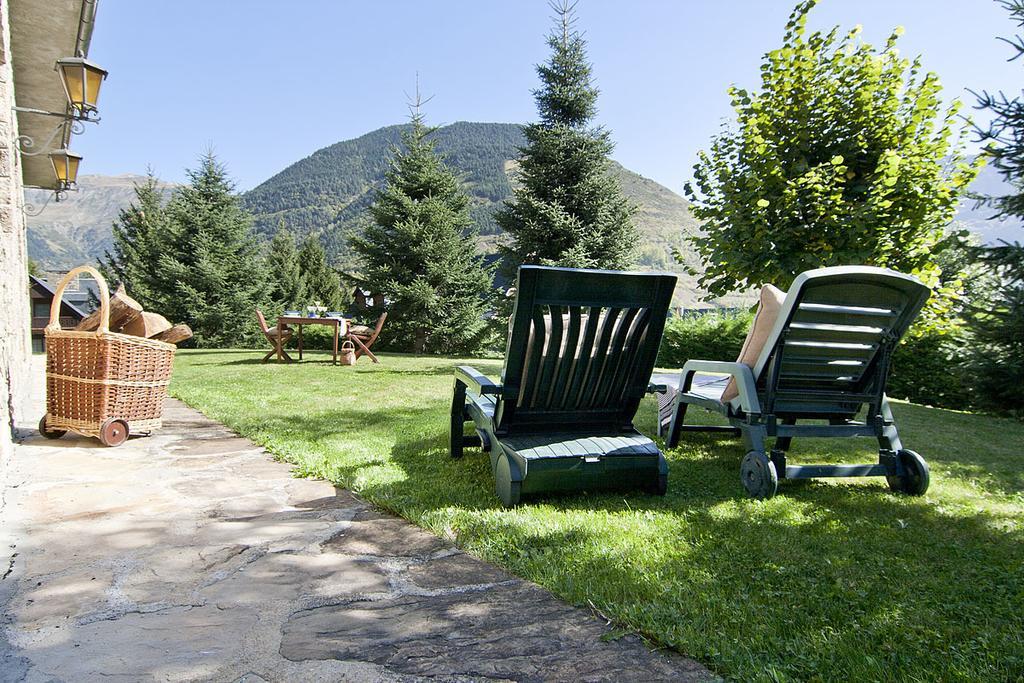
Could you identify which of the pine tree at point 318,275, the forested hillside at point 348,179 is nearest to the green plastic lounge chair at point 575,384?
the pine tree at point 318,275

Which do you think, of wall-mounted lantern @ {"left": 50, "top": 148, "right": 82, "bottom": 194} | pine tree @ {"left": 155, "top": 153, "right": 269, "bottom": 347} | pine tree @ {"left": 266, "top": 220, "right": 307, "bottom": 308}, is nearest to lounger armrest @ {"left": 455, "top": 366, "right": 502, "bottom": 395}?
wall-mounted lantern @ {"left": 50, "top": 148, "right": 82, "bottom": 194}

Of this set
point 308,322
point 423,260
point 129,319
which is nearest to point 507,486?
point 129,319

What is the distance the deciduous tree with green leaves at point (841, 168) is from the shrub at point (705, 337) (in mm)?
6748

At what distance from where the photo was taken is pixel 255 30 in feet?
42.5

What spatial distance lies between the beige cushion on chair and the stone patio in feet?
6.71

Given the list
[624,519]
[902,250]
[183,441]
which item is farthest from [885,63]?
[183,441]

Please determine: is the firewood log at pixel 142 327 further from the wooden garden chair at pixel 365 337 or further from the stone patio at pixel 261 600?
the wooden garden chair at pixel 365 337

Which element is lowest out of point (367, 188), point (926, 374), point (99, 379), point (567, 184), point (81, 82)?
point (99, 379)

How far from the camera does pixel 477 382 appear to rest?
3.13 m

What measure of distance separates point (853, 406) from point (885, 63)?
491 cm

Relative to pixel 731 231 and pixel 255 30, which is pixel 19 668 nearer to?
pixel 731 231

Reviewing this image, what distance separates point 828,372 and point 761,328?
0.42 m

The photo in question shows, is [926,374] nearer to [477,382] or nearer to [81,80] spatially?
[477,382]

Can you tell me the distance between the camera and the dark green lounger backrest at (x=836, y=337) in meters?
3.06
